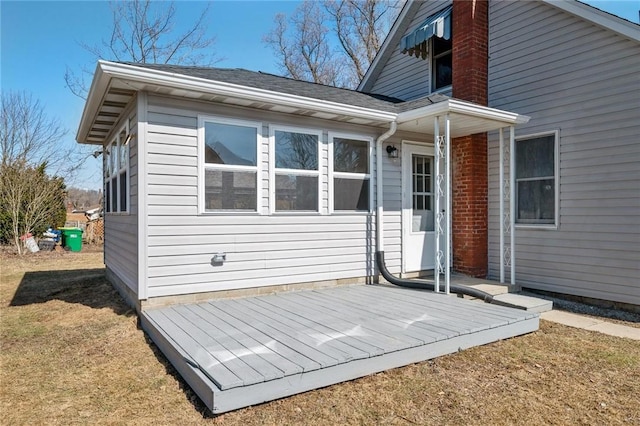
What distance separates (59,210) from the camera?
50.7 feet

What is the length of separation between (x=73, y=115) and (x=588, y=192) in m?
18.8

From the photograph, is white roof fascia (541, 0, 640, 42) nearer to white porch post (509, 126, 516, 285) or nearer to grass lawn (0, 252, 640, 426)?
white porch post (509, 126, 516, 285)

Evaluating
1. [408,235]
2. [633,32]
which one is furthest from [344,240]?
[633,32]

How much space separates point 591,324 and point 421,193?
319 centimetres

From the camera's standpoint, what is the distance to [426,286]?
609cm

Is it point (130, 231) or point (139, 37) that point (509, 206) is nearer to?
point (130, 231)

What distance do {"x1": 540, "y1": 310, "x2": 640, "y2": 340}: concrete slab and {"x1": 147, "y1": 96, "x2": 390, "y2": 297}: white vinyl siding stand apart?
9.10ft

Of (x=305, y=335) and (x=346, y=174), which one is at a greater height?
(x=346, y=174)

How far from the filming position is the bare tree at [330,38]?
808 inches

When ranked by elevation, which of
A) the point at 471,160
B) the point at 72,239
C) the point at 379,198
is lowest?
the point at 72,239

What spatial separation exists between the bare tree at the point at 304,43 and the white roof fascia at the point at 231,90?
17228 millimetres

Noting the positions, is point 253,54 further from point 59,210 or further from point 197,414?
point 197,414

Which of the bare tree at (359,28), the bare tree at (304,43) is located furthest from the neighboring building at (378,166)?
the bare tree at (304,43)

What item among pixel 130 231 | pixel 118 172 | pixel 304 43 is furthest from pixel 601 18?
pixel 304 43
